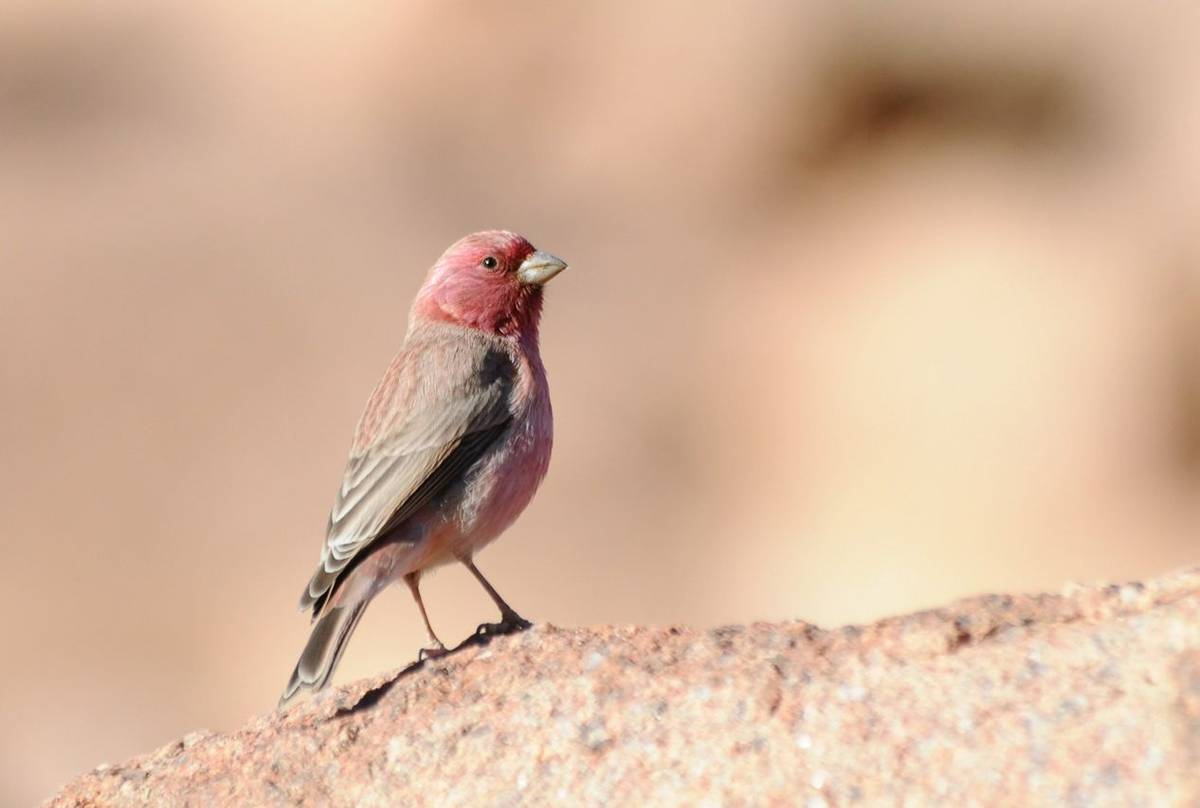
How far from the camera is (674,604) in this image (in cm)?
1385

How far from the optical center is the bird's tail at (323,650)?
17.2 ft

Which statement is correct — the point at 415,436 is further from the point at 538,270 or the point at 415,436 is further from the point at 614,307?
the point at 614,307

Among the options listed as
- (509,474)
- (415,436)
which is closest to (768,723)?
(509,474)

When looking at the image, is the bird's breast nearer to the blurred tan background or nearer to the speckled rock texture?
the speckled rock texture

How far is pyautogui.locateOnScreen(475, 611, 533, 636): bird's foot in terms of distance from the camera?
517 centimetres

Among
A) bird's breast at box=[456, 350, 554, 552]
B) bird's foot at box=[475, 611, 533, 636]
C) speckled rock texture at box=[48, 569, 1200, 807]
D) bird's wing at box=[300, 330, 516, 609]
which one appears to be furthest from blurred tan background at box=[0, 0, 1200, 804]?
speckled rock texture at box=[48, 569, 1200, 807]

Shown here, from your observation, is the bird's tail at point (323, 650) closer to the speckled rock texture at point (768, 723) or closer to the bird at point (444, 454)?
the bird at point (444, 454)

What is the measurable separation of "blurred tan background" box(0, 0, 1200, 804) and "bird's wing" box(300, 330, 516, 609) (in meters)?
6.37

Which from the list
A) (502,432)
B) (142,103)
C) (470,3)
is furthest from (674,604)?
(502,432)

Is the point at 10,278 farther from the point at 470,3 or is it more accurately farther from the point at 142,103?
the point at 470,3

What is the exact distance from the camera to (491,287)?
6660mm

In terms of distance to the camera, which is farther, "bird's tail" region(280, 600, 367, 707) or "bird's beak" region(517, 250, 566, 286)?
"bird's beak" region(517, 250, 566, 286)

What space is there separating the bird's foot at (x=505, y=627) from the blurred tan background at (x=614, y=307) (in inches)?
273

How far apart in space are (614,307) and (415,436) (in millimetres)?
8730
